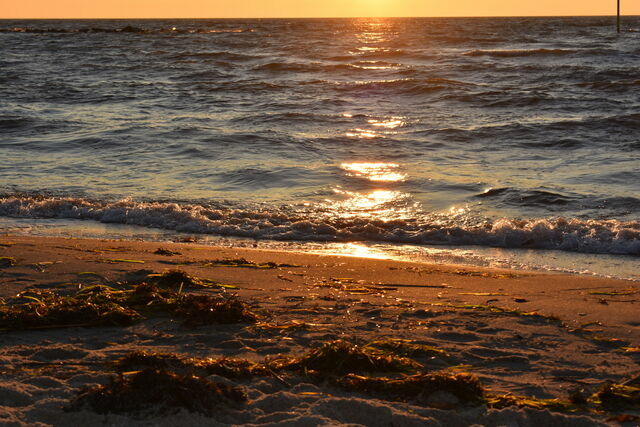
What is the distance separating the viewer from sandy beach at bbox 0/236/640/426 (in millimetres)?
3346

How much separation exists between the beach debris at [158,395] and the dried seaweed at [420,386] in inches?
23.5

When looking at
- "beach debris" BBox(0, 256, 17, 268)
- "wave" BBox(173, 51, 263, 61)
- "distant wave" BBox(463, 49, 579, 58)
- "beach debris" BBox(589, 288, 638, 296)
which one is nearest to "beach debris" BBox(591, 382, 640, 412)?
"beach debris" BBox(589, 288, 638, 296)

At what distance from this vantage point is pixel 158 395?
3373 mm

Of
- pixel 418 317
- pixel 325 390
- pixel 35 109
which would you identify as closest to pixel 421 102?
pixel 35 109

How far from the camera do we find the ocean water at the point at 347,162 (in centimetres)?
777

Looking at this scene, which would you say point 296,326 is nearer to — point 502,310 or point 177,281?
point 177,281

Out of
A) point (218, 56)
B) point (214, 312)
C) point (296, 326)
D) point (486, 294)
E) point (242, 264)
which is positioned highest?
point (218, 56)

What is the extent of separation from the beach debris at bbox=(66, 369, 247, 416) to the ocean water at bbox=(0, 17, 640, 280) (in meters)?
3.86

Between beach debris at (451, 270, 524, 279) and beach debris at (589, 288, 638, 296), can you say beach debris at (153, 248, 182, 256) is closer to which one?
beach debris at (451, 270, 524, 279)

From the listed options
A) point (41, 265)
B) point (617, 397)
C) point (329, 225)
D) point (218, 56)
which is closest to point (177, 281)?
point (41, 265)

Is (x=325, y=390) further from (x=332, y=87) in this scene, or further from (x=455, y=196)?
(x=332, y=87)

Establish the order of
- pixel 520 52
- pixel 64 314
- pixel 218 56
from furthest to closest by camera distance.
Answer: pixel 218 56 < pixel 520 52 < pixel 64 314

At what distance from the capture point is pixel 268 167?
37.1ft

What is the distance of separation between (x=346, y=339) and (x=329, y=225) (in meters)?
3.83
